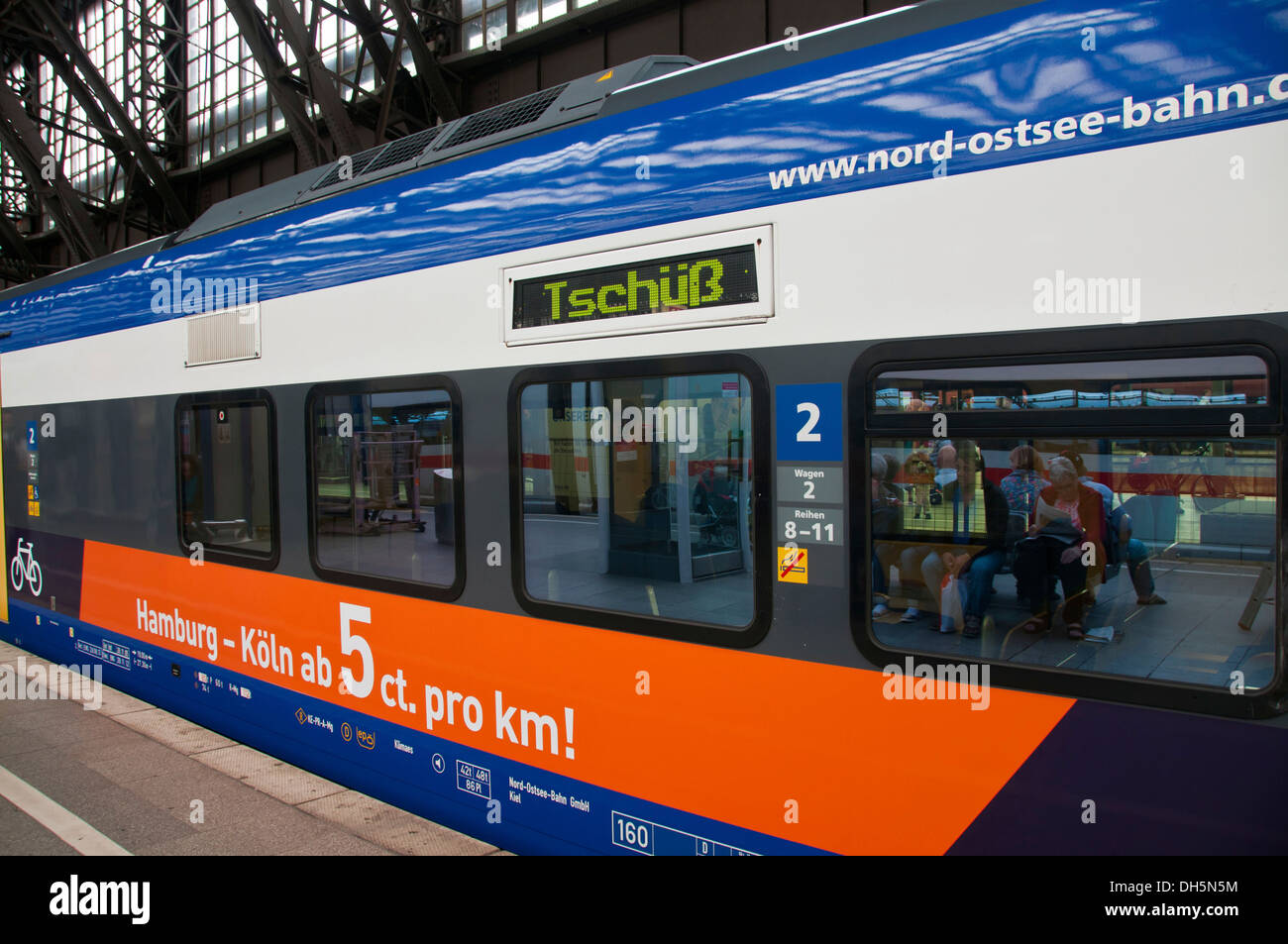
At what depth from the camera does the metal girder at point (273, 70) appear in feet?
44.7

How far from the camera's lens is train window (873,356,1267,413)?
2094 mm

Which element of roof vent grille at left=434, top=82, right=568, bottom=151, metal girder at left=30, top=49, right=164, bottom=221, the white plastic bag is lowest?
the white plastic bag

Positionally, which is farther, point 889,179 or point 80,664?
point 80,664

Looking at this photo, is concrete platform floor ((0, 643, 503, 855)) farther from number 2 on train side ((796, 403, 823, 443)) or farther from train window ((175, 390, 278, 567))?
number 2 on train side ((796, 403, 823, 443))

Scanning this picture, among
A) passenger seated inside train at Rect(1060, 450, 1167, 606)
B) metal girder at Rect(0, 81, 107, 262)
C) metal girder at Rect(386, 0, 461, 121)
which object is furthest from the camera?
metal girder at Rect(0, 81, 107, 262)

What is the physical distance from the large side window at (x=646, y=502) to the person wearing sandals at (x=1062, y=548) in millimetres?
821

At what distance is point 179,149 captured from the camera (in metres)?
20.0

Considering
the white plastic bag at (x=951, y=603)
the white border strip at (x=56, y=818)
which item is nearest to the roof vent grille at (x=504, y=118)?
the white plastic bag at (x=951, y=603)

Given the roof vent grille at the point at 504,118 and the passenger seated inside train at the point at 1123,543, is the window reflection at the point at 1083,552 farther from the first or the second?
the roof vent grille at the point at 504,118

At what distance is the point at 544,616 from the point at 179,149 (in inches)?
825

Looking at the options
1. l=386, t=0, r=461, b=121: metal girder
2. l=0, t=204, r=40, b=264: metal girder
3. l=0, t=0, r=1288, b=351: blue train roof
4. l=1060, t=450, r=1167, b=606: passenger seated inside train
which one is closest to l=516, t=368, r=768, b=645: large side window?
l=0, t=0, r=1288, b=351: blue train roof

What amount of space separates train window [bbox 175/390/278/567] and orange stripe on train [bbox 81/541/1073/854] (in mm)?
830
